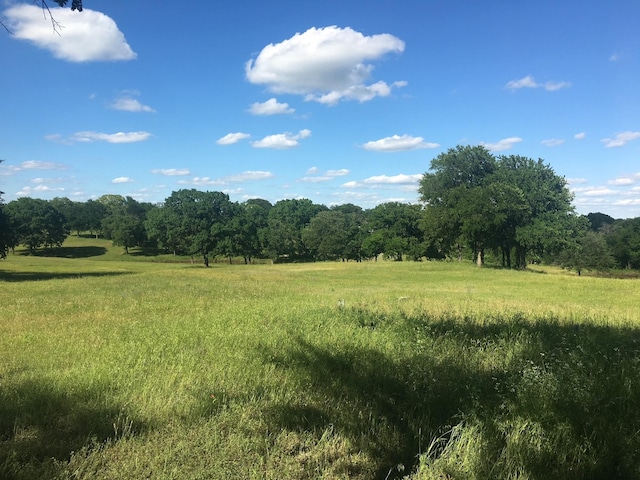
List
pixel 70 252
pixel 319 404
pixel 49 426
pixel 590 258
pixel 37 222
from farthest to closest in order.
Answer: pixel 70 252 → pixel 37 222 → pixel 590 258 → pixel 319 404 → pixel 49 426

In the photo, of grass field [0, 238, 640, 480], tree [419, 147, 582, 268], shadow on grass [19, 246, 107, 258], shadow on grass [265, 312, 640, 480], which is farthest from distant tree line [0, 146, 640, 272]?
shadow on grass [265, 312, 640, 480]

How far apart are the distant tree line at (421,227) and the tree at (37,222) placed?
0.23m

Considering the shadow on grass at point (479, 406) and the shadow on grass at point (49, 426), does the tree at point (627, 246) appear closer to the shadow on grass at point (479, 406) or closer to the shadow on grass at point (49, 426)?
the shadow on grass at point (479, 406)

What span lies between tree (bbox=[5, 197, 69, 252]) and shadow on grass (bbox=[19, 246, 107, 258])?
4.74ft

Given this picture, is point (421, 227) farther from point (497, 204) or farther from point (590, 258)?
point (590, 258)

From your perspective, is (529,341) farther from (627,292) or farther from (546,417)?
(627,292)

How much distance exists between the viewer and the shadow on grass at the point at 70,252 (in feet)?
297

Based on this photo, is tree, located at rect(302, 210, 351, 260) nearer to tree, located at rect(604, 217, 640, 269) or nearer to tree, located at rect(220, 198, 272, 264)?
tree, located at rect(220, 198, 272, 264)

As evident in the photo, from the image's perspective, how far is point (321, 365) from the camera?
274 inches

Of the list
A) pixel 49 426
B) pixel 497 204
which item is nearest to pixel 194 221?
pixel 497 204

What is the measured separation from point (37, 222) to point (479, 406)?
4202 inches

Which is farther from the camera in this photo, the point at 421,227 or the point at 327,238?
the point at 327,238

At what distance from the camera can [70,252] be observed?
95000 millimetres

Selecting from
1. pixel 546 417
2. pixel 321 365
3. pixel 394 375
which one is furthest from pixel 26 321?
pixel 546 417
